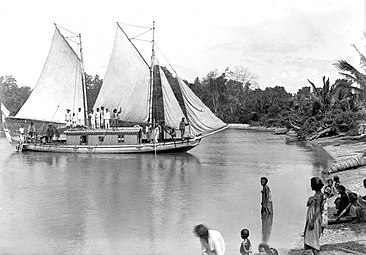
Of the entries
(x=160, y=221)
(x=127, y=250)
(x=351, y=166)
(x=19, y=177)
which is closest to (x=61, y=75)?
(x=19, y=177)

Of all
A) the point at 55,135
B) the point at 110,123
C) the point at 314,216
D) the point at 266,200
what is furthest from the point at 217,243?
the point at 55,135

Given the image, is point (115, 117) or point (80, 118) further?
point (80, 118)

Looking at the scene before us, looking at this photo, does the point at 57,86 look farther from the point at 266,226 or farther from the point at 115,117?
the point at 266,226

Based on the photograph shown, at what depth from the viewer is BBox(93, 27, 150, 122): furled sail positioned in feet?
115

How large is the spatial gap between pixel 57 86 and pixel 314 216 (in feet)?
108

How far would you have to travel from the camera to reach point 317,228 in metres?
7.49

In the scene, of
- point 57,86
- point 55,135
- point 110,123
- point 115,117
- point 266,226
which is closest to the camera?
point 266,226

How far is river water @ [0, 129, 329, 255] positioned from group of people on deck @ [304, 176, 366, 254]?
1161 millimetres

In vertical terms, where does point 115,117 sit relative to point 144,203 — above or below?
above

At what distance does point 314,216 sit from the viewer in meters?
7.41

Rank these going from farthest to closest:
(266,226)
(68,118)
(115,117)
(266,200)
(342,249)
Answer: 1. (68,118)
2. (115,117)
3. (266,200)
4. (266,226)
5. (342,249)

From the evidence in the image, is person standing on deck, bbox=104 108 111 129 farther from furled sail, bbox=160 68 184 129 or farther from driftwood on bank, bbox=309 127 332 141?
driftwood on bank, bbox=309 127 332 141

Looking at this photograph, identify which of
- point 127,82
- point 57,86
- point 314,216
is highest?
point 127,82

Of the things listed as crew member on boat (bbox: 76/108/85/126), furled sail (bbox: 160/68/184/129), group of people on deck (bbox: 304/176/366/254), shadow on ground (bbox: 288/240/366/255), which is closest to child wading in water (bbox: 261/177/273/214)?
group of people on deck (bbox: 304/176/366/254)
